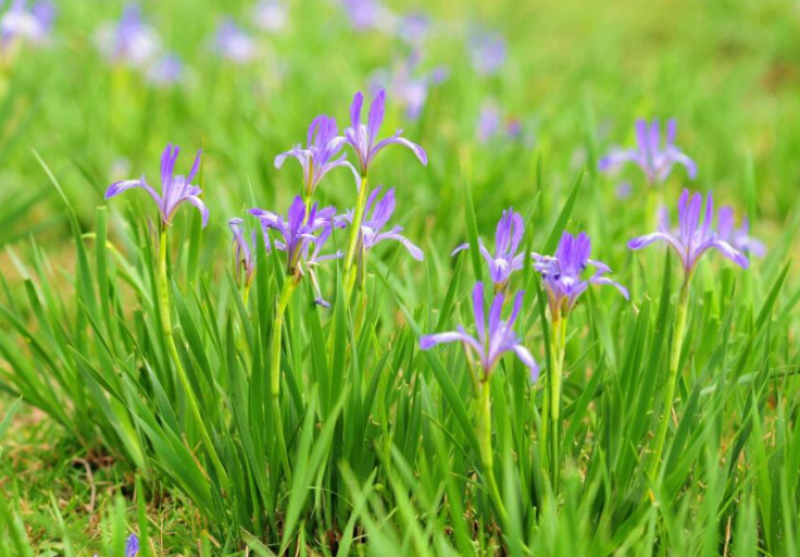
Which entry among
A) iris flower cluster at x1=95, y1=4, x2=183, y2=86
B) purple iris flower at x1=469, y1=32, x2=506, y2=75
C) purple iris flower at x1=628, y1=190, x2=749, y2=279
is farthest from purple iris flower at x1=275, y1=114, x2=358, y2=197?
purple iris flower at x1=469, y1=32, x2=506, y2=75

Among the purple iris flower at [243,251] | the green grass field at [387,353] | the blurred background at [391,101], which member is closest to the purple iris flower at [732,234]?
the green grass field at [387,353]

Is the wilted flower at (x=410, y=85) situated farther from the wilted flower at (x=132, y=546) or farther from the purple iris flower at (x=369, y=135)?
the wilted flower at (x=132, y=546)

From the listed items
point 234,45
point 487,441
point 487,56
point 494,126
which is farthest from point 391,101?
point 487,441

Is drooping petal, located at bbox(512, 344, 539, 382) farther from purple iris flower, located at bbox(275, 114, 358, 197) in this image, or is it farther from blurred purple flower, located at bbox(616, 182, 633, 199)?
blurred purple flower, located at bbox(616, 182, 633, 199)

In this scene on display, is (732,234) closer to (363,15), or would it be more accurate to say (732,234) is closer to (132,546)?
(132,546)

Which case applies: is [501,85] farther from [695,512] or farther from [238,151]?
[695,512]

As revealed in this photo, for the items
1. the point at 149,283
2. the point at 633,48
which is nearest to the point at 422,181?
the point at 149,283

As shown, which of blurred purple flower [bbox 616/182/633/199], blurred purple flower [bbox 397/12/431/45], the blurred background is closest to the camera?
the blurred background
